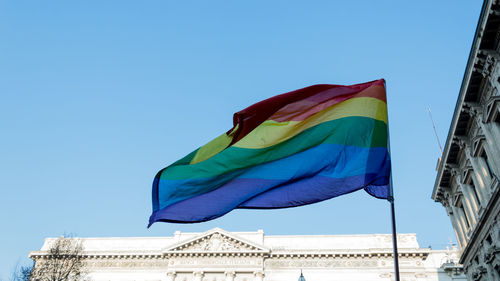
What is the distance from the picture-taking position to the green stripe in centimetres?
961

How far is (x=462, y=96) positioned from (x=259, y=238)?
3064 centimetres

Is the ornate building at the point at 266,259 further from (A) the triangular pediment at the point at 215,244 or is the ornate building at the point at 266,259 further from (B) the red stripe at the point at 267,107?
(B) the red stripe at the point at 267,107

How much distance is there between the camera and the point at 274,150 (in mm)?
10031

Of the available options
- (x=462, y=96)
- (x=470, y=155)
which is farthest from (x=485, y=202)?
(x=462, y=96)

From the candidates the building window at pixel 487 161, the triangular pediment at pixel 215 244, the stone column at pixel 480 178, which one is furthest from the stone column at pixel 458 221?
the triangular pediment at pixel 215 244

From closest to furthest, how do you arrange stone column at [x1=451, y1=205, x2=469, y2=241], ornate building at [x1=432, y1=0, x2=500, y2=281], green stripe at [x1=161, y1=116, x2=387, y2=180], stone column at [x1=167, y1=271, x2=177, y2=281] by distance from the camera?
green stripe at [x1=161, y1=116, x2=387, y2=180] → ornate building at [x1=432, y1=0, x2=500, y2=281] → stone column at [x1=451, y1=205, x2=469, y2=241] → stone column at [x1=167, y1=271, x2=177, y2=281]

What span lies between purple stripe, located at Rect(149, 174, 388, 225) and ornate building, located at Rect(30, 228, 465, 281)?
1357 inches

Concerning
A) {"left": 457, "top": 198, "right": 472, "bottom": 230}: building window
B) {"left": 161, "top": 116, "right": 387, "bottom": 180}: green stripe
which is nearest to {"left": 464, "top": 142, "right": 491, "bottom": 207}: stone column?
{"left": 457, "top": 198, "right": 472, "bottom": 230}: building window

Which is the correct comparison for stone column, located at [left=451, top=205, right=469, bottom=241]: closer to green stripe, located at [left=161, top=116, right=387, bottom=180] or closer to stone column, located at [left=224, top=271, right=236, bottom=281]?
green stripe, located at [left=161, top=116, right=387, bottom=180]

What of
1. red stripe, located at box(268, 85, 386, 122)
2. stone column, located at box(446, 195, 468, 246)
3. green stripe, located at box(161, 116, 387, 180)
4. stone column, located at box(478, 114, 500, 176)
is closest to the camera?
green stripe, located at box(161, 116, 387, 180)

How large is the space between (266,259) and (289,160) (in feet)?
117

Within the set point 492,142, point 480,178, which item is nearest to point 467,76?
point 492,142

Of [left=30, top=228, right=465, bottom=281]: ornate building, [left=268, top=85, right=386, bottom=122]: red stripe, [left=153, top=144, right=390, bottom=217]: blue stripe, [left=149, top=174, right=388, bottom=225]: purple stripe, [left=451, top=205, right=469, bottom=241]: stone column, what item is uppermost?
[left=30, top=228, right=465, bottom=281]: ornate building

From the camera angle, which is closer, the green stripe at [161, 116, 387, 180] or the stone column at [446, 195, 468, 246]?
the green stripe at [161, 116, 387, 180]
